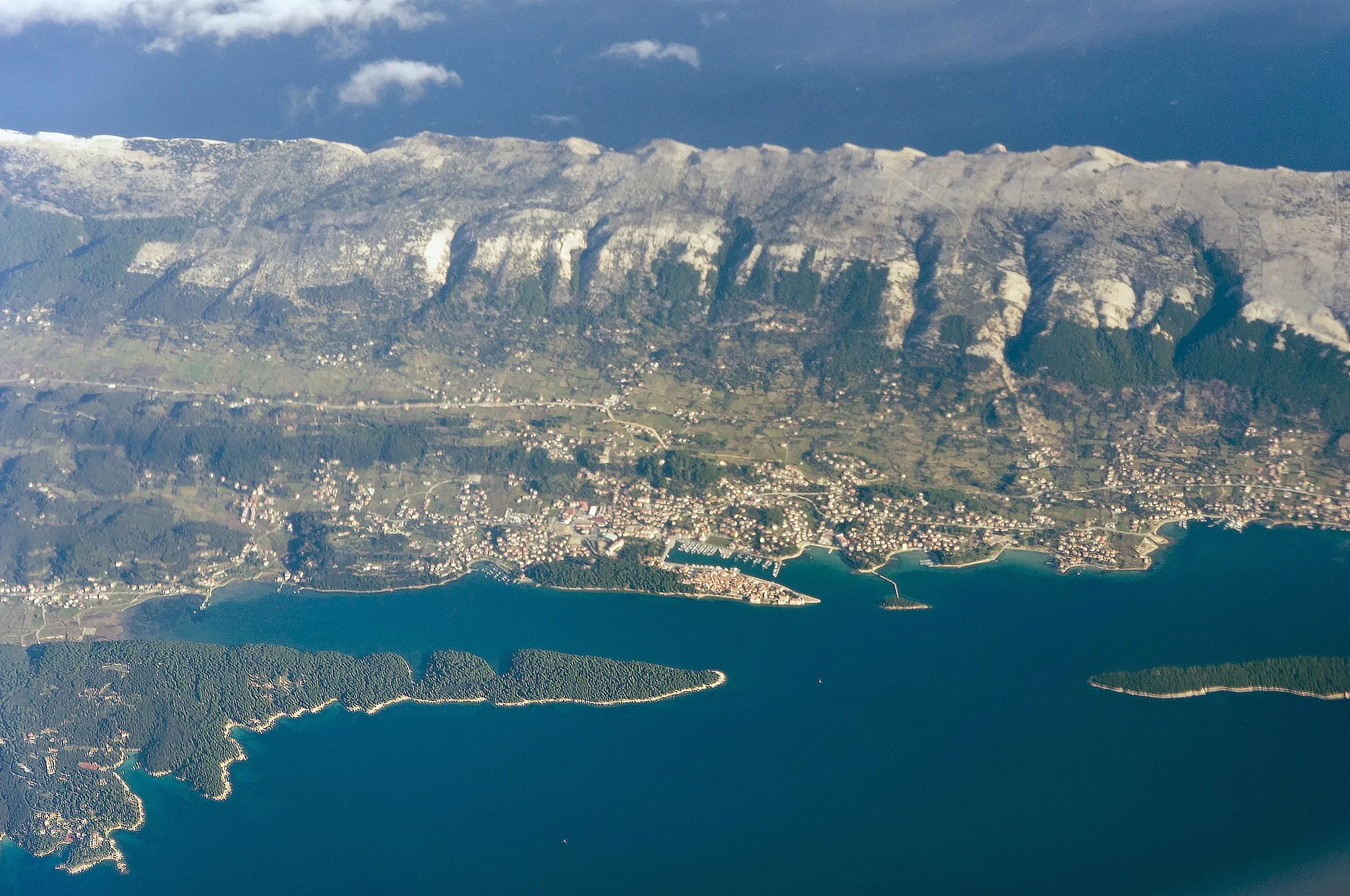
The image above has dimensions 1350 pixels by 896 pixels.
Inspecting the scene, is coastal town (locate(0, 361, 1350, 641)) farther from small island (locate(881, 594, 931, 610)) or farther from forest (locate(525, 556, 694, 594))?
small island (locate(881, 594, 931, 610))

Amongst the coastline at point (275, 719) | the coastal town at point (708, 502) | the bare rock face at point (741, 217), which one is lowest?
the coastline at point (275, 719)

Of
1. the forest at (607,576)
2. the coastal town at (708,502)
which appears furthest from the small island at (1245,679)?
the forest at (607,576)

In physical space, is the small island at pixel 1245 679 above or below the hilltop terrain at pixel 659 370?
below

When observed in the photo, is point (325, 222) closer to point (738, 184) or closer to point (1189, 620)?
point (738, 184)

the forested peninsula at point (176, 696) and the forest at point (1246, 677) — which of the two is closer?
the forest at point (1246, 677)

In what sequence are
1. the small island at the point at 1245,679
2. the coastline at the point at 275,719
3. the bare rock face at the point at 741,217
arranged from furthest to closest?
the bare rock face at the point at 741,217 < the coastline at the point at 275,719 < the small island at the point at 1245,679

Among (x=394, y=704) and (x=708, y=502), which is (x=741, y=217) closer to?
(x=708, y=502)

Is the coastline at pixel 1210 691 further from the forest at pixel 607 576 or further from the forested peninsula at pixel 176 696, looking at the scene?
the forest at pixel 607 576
